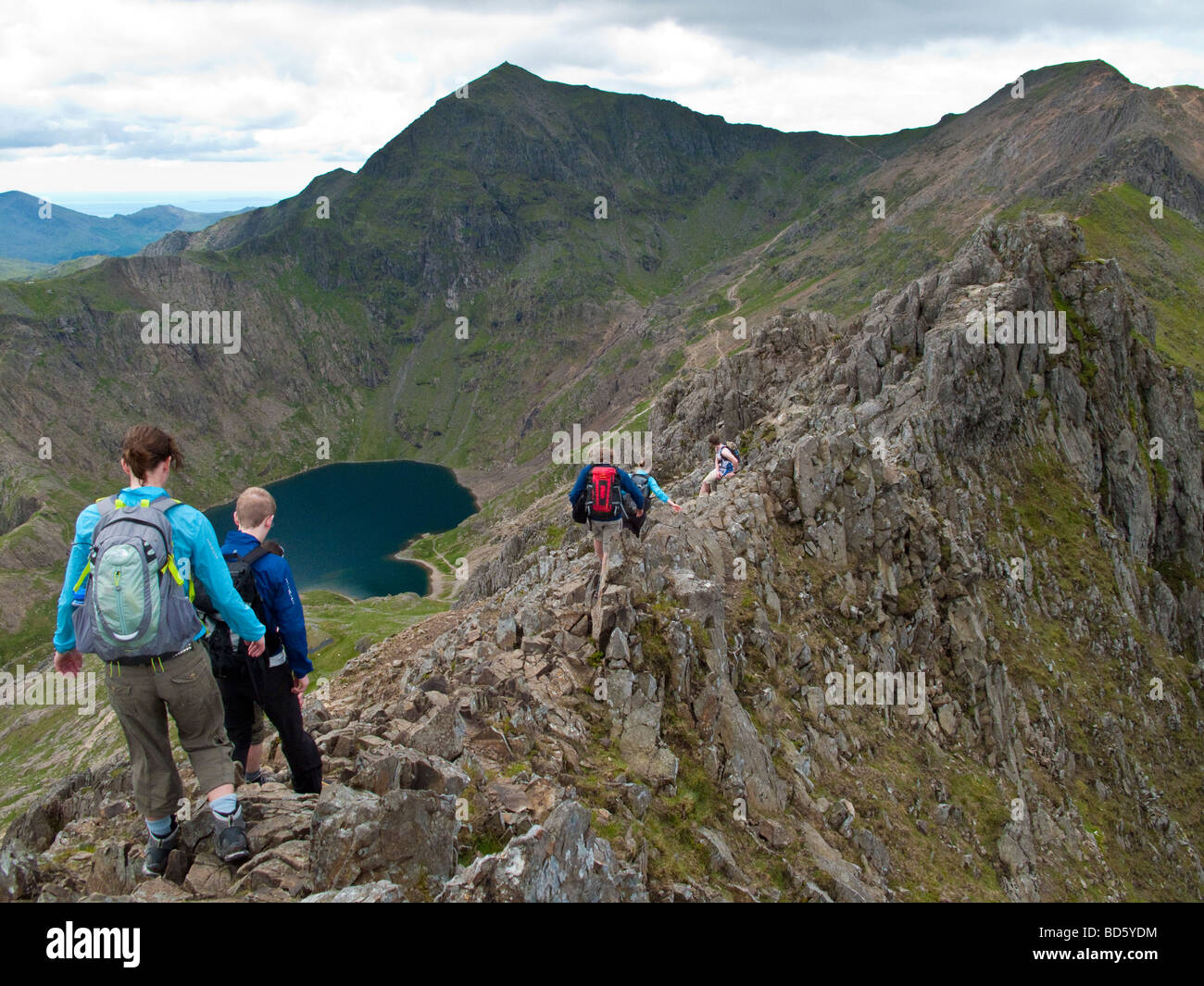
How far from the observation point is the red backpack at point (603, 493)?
18.4 meters

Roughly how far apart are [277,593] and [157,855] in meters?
3.62

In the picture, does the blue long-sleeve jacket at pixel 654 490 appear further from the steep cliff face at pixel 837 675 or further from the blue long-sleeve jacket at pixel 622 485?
the steep cliff face at pixel 837 675

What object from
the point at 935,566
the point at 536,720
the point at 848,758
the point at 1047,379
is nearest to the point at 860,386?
the point at 1047,379

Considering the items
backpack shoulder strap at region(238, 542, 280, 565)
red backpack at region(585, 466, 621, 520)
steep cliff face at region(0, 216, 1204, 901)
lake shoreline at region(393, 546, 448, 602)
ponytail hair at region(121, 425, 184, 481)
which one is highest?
ponytail hair at region(121, 425, 184, 481)

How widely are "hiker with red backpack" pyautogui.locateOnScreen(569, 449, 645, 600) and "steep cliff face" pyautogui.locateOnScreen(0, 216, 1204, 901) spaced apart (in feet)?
5.99

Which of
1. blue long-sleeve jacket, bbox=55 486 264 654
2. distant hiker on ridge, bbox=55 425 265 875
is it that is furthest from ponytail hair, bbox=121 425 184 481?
blue long-sleeve jacket, bbox=55 486 264 654

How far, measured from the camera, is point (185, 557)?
9.06 metres

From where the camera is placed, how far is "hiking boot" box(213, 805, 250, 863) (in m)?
9.60

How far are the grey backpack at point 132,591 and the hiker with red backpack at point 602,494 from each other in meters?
10.6

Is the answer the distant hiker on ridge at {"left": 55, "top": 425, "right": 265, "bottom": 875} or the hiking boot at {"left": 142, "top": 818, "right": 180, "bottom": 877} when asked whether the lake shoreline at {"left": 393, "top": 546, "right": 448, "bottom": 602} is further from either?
the distant hiker on ridge at {"left": 55, "top": 425, "right": 265, "bottom": 875}

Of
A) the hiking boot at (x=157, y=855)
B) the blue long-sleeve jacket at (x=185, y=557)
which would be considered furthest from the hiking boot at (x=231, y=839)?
the blue long-sleeve jacket at (x=185, y=557)

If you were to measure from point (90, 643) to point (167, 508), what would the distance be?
175cm

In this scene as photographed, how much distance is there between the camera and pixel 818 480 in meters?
31.8
